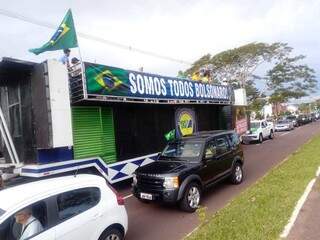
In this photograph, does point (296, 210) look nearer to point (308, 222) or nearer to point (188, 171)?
point (308, 222)

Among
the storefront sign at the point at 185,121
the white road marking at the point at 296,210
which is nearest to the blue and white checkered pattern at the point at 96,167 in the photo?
the storefront sign at the point at 185,121

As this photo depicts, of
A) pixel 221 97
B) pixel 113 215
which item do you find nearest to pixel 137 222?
pixel 113 215

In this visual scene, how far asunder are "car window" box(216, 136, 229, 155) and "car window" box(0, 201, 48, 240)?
599cm

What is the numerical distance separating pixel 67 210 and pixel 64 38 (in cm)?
712

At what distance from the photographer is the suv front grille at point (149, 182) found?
7.66 metres

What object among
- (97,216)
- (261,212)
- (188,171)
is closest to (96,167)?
(188,171)

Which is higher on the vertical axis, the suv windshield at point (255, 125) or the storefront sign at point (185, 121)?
the storefront sign at point (185, 121)

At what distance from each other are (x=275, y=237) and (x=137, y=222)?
321 centimetres

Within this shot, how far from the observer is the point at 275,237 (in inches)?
209

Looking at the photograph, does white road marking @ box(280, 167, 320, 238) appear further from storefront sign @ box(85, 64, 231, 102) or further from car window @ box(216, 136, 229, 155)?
storefront sign @ box(85, 64, 231, 102)

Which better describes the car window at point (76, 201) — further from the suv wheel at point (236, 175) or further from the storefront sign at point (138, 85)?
the suv wheel at point (236, 175)

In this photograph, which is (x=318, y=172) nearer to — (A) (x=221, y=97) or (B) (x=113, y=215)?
(B) (x=113, y=215)

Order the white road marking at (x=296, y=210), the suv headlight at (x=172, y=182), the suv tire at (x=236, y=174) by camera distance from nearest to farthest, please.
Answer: the white road marking at (x=296, y=210) → the suv headlight at (x=172, y=182) → the suv tire at (x=236, y=174)

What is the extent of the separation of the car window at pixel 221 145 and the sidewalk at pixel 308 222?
9.30 feet
